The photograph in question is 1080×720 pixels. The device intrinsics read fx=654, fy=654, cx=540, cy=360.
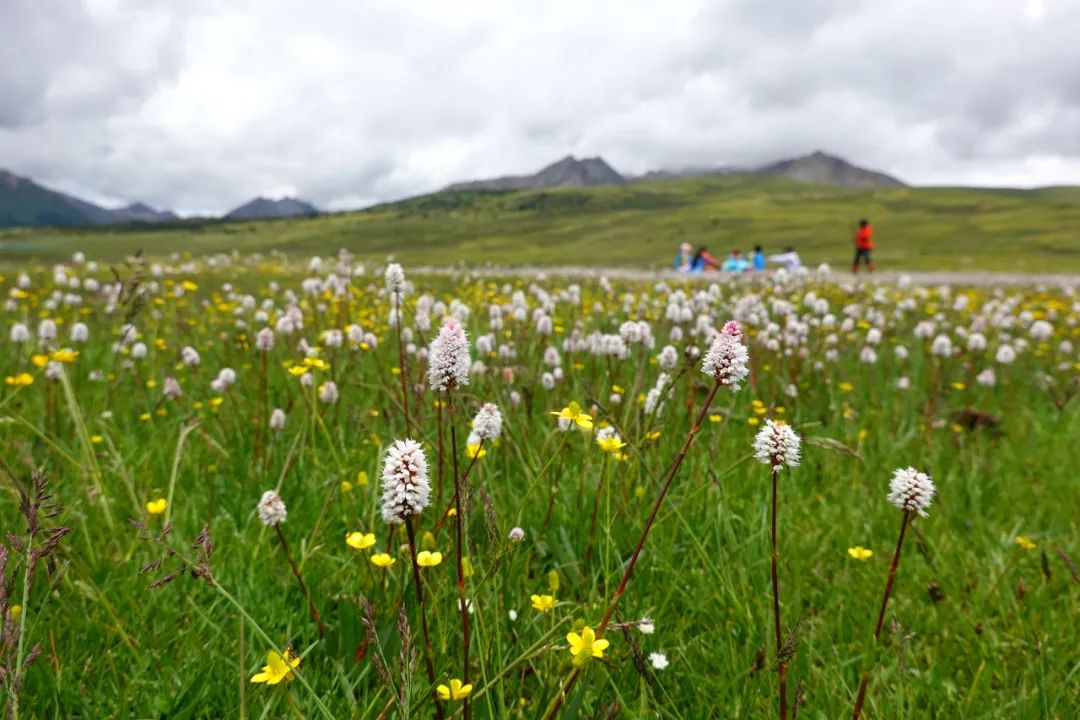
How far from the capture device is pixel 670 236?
89.4 m

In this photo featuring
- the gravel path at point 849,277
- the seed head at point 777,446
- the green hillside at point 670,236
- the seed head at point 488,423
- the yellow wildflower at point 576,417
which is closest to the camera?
the seed head at point 777,446

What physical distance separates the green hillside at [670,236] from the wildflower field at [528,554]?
1183 centimetres

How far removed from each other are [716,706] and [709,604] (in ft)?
1.79

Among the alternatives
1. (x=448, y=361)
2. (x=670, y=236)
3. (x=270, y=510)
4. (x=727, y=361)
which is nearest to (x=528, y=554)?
(x=270, y=510)

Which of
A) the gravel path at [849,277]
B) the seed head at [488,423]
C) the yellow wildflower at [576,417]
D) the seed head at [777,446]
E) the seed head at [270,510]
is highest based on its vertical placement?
the yellow wildflower at [576,417]

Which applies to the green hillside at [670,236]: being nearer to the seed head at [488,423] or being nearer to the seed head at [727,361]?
the seed head at [488,423]

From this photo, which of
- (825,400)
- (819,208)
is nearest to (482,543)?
(825,400)

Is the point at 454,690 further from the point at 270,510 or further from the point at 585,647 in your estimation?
the point at 270,510

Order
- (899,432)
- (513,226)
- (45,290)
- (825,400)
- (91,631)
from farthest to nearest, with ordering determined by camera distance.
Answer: (513,226), (45,290), (825,400), (899,432), (91,631)

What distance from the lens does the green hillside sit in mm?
53094

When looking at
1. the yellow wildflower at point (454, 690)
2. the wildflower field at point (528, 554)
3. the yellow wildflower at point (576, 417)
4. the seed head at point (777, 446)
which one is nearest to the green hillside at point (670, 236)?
the wildflower field at point (528, 554)

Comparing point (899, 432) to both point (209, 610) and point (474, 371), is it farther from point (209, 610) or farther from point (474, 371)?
point (209, 610)

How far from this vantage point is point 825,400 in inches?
224

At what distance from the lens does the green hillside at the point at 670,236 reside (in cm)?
5309
